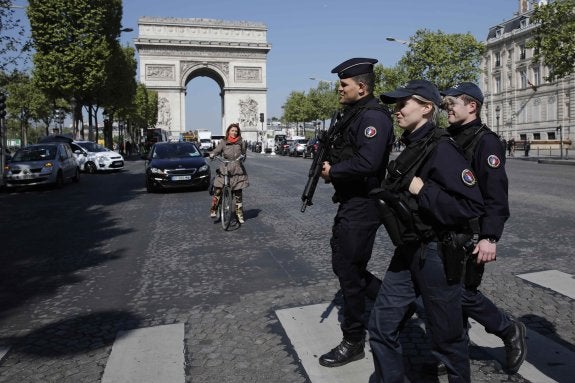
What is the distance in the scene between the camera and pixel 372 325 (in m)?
2.84

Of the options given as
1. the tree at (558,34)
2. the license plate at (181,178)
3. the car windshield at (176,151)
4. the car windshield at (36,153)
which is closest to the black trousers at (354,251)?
the license plate at (181,178)

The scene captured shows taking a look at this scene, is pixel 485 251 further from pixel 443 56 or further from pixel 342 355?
pixel 443 56

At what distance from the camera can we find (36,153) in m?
18.5

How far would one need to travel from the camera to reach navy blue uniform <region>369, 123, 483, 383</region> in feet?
8.41

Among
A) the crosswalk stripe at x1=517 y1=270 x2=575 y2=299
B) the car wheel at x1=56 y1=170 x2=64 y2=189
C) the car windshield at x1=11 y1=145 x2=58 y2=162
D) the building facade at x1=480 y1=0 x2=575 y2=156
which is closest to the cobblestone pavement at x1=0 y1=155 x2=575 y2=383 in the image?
the crosswalk stripe at x1=517 y1=270 x2=575 y2=299

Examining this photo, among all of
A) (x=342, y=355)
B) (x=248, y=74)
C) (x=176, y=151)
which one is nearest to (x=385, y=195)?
(x=342, y=355)

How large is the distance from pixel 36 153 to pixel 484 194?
712 inches

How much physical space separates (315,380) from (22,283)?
3895 millimetres

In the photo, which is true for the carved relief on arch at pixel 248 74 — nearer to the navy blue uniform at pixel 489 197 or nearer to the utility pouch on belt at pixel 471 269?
the navy blue uniform at pixel 489 197

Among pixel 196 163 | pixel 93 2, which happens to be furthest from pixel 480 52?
pixel 196 163

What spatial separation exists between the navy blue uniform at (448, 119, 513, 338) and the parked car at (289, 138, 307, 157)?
40.0 metres

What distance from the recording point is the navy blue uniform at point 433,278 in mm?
2564

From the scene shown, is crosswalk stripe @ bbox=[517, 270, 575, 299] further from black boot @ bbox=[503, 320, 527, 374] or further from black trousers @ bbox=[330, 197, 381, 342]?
black trousers @ bbox=[330, 197, 381, 342]

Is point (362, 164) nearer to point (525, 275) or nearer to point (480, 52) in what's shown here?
point (525, 275)
